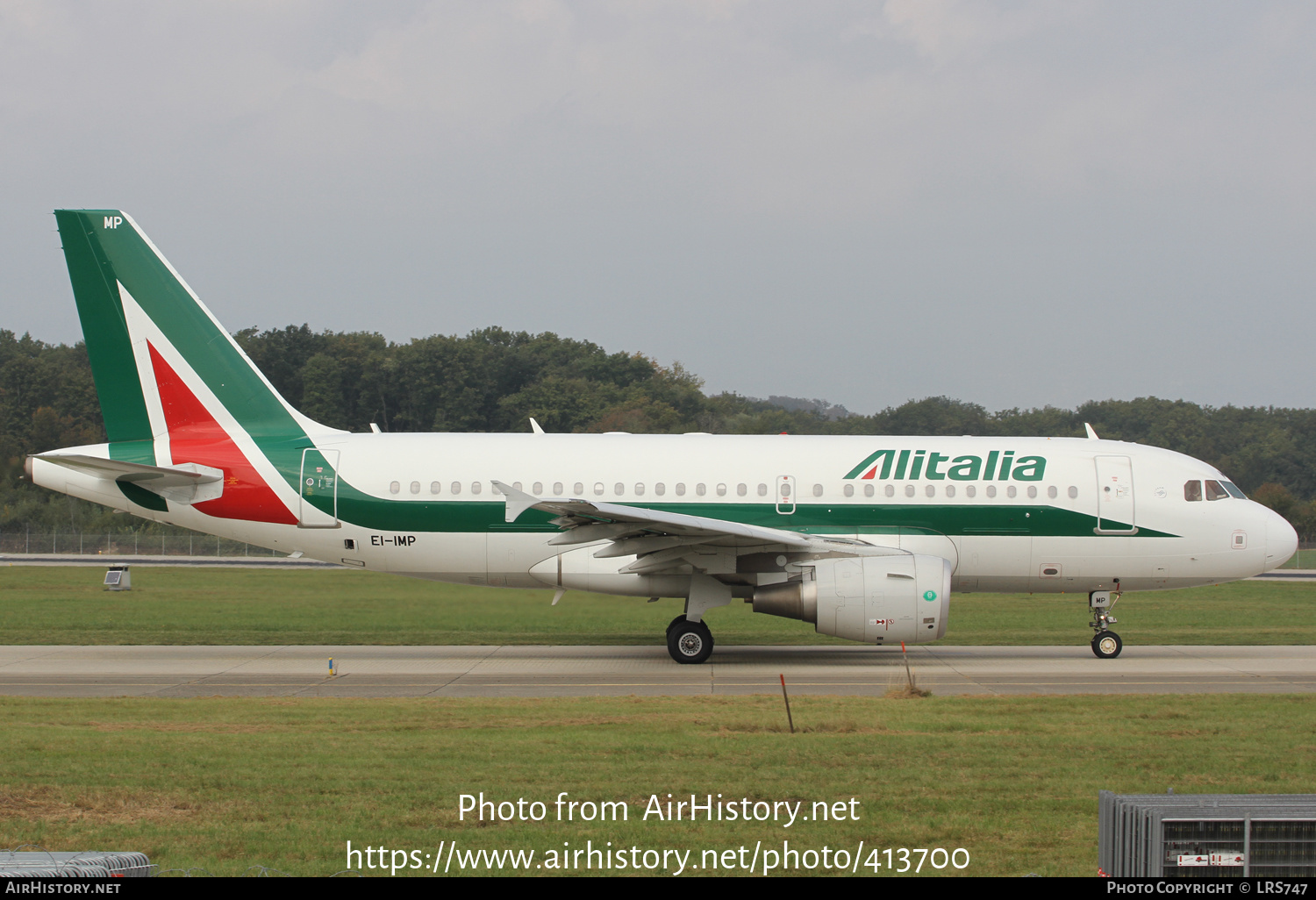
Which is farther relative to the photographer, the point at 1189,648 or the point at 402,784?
the point at 1189,648

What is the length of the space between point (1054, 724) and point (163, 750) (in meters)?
9.13

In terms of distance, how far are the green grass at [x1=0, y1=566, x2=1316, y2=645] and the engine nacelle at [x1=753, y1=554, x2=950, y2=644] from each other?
4.40 m

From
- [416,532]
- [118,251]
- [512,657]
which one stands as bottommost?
[512,657]

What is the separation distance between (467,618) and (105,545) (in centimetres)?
3400

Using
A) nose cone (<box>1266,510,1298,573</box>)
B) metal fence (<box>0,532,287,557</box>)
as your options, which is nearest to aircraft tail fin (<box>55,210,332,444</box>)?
nose cone (<box>1266,510,1298,573</box>)

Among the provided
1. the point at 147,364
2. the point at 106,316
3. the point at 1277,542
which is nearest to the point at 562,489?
the point at 147,364

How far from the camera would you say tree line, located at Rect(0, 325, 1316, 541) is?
62.0 metres

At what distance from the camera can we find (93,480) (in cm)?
1966

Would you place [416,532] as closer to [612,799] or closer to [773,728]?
[773,728]

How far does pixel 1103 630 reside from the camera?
20.0 metres

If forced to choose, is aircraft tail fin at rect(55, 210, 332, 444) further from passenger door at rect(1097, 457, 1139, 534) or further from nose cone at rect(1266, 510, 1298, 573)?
nose cone at rect(1266, 510, 1298, 573)

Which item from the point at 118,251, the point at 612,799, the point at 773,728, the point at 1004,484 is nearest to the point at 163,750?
the point at 612,799

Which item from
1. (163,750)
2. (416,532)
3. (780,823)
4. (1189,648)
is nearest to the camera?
(780,823)

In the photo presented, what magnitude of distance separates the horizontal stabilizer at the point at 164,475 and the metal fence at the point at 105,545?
101 feet
